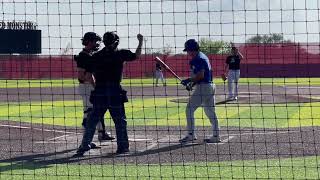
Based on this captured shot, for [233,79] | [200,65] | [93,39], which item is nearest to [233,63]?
[233,79]

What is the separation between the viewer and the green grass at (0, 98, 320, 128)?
1550 centimetres

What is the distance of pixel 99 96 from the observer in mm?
10422

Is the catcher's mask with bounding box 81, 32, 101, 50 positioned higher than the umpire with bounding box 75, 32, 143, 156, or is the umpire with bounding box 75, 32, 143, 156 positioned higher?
the catcher's mask with bounding box 81, 32, 101, 50

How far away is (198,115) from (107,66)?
7.75 m

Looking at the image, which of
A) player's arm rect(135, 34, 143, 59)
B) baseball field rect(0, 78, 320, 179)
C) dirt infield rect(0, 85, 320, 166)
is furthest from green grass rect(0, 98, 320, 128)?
player's arm rect(135, 34, 143, 59)

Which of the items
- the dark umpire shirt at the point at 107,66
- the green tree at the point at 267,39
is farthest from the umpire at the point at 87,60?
the green tree at the point at 267,39

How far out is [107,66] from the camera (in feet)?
34.0

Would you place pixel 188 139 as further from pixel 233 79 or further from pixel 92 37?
pixel 233 79

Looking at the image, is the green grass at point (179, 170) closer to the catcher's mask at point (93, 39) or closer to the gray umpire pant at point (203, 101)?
the catcher's mask at point (93, 39)

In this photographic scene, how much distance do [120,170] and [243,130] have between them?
498cm

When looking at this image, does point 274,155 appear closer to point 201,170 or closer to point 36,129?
point 201,170

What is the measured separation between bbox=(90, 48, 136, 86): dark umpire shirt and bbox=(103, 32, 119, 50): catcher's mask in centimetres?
9

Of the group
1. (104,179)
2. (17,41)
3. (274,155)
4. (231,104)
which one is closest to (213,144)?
(274,155)

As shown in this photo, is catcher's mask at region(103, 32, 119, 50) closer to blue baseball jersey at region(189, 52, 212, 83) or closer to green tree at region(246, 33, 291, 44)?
blue baseball jersey at region(189, 52, 212, 83)
